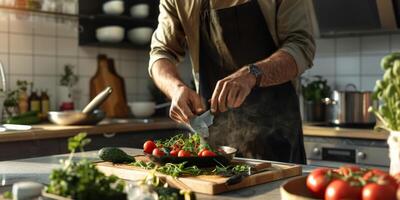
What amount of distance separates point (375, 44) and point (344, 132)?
0.83m

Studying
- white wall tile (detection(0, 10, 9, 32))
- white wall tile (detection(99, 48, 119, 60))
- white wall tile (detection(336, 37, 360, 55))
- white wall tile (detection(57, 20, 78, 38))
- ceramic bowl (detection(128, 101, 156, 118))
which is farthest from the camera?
white wall tile (detection(99, 48, 119, 60))

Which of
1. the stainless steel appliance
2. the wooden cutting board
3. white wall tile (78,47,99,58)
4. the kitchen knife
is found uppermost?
white wall tile (78,47,99,58)

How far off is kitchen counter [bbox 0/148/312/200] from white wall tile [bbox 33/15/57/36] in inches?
63.2

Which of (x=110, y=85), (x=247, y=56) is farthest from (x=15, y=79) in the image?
(x=247, y=56)

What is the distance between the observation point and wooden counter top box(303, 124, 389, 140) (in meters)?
2.54

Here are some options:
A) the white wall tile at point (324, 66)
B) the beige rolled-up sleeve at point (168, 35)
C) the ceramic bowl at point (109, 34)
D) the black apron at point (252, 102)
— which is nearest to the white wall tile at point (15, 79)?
the ceramic bowl at point (109, 34)

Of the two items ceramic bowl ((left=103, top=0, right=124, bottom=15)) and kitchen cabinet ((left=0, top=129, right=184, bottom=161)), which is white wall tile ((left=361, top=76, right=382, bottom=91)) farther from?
ceramic bowl ((left=103, top=0, right=124, bottom=15))

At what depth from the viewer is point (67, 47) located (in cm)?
348

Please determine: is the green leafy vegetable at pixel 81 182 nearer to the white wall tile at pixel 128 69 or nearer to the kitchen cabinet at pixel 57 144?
the kitchen cabinet at pixel 57 144

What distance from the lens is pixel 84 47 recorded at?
3578 millimetres

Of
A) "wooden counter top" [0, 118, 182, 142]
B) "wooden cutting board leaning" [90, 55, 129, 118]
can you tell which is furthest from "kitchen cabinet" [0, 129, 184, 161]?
"wooden cutting board leaning" [90, 55, 129, 118]

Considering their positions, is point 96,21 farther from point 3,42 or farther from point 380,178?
point 380,178

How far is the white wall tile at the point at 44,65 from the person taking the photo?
131 inches

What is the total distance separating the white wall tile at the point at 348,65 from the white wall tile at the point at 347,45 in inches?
1.2
